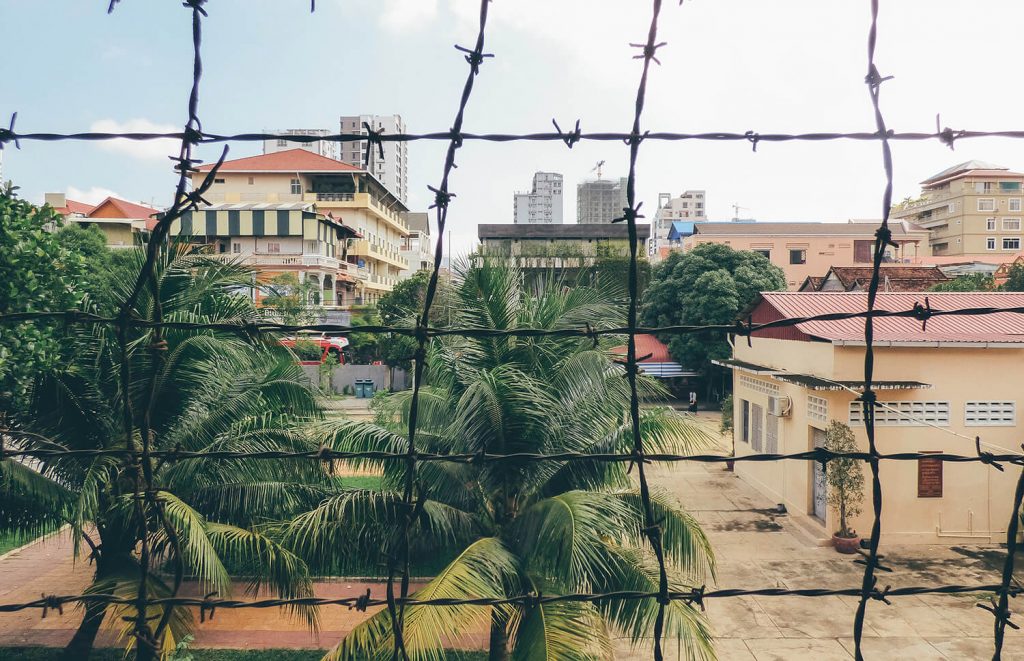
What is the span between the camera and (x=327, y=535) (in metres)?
4.57

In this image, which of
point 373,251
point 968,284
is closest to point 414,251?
point 373,251

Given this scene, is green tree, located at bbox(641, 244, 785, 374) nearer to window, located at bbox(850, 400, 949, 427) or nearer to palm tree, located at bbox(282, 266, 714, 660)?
window, located at bbox(850, 400, 949, 427)

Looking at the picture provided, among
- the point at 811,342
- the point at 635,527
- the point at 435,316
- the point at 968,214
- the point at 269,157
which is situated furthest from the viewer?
the point at 269,157

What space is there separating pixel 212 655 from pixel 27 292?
310 cm

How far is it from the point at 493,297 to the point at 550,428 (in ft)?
3.29

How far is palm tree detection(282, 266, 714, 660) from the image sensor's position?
3701mm

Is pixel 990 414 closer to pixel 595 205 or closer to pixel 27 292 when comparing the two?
pixel 27 292

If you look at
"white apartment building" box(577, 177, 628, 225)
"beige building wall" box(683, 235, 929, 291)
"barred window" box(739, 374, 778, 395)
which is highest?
"white apartment building" box(577, 177, 628, 225)

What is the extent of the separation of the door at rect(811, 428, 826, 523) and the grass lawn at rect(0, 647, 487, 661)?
548 cm

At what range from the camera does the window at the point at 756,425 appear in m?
11.6

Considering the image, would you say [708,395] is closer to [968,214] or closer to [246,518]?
[968,214]

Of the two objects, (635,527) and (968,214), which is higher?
(968,214)

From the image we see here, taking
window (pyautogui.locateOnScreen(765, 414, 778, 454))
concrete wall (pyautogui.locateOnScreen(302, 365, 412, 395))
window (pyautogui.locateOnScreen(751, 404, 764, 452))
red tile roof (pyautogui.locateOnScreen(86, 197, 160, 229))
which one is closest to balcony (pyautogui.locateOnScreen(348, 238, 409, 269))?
concrete wall (pyautogui.locateOnScreen(302, 365, 412, 395))

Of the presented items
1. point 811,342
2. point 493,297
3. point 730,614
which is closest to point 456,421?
point 493,297
